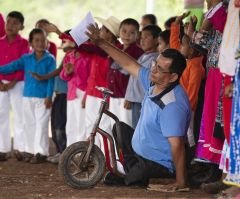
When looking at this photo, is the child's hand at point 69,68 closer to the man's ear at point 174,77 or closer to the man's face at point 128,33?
the man's face at point 128,33

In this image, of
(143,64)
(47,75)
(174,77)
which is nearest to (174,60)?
(174,77)

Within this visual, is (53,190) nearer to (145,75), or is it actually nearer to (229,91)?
(145,75)

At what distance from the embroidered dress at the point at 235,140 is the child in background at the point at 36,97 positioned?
3.56 meters

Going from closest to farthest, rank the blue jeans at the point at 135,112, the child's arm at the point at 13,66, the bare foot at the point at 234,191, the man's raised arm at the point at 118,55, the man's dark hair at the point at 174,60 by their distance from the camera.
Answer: the bare foot at the point at 234,191
the man's dark hair at the point at 174,60
the man's raised arm at the point at 118,55
the blue jeans at the point at 135,112
the child's arm at the point at 13,66

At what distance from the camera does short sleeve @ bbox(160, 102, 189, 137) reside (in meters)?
3.36

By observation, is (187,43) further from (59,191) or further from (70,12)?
(70,12)

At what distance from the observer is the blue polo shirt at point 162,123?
11.1 feet

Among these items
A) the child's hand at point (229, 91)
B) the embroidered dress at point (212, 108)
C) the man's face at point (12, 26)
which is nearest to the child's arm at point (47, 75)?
the man's face at point (12, 26)

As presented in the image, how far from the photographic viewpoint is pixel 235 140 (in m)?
2.73

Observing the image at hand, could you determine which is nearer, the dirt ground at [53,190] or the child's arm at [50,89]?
the dirt ground at [53,190]

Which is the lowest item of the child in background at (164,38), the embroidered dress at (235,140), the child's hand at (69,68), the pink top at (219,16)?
the embroidered dress at (235,140)

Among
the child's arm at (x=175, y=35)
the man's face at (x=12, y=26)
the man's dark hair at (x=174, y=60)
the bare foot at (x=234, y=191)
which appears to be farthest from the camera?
the man's face at (x=12, y=26)

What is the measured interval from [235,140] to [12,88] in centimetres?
419

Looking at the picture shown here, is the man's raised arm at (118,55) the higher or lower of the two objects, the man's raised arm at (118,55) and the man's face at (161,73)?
the higher
